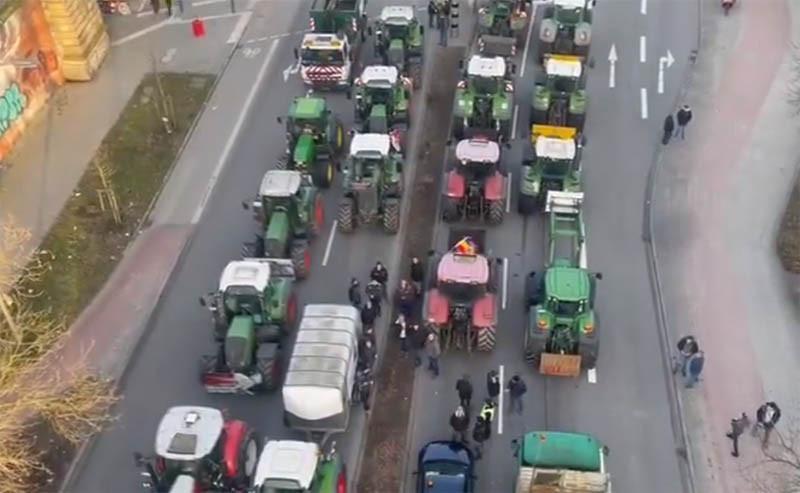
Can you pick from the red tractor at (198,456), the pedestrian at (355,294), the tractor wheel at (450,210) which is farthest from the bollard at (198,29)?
the red tractor at (198,456)

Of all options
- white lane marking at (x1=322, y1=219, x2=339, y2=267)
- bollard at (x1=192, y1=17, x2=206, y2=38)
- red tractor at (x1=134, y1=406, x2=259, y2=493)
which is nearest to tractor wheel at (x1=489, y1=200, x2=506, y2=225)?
white lane marking at (x1=322, y1=219, x2=339, y2=267)

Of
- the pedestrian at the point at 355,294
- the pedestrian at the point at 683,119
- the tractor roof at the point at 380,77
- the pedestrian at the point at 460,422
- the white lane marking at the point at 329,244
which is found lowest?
the pedestrian at the point at 460,422

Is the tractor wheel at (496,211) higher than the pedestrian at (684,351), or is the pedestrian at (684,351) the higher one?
the tractor wheel at (496,211)

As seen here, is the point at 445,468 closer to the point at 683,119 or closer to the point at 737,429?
the point at 737,429

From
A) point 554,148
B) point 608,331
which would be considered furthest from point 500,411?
point 554,148

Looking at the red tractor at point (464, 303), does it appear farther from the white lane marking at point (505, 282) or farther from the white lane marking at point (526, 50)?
the white lane marking at point (526, 50)

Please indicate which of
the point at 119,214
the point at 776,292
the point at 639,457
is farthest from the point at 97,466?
the point at 776,292

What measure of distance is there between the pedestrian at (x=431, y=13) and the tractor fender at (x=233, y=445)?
2159cm

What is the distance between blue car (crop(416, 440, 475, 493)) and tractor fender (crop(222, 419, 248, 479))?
13.8 ft

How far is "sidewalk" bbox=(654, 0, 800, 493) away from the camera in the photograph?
74.8 feet

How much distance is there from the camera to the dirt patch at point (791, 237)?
26377mm

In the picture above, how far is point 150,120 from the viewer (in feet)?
107

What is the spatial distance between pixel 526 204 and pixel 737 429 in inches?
384

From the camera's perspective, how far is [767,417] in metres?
21.3
